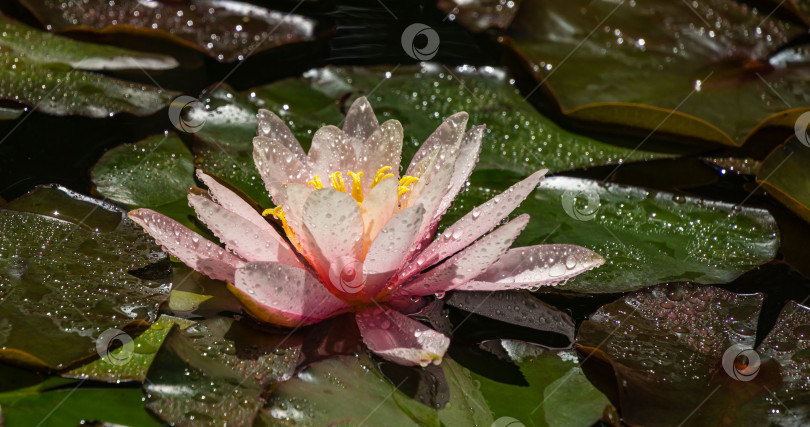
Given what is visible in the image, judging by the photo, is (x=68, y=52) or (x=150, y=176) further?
(x=68, y=52)

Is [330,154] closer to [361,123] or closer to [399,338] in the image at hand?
[361,123]

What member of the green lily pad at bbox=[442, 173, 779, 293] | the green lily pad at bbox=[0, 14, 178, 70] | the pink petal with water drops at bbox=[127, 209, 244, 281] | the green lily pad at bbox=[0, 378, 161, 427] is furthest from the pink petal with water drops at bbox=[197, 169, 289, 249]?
the green lily pad at bbox=[0, 14, 178, 70]

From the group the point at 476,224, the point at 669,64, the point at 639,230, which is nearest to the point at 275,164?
the point at 476,224

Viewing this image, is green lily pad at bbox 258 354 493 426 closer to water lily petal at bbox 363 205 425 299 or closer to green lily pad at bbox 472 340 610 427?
green lily pad at bbox 472 340 610 427

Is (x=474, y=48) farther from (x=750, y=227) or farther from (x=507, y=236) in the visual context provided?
(x=507, y=236)

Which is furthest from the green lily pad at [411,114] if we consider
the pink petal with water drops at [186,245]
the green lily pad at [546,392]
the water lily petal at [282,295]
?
the green lily pad at [546,392]

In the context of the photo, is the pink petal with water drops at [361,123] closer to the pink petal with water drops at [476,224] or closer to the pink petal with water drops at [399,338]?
the pink petal with water drops at [476,224]
